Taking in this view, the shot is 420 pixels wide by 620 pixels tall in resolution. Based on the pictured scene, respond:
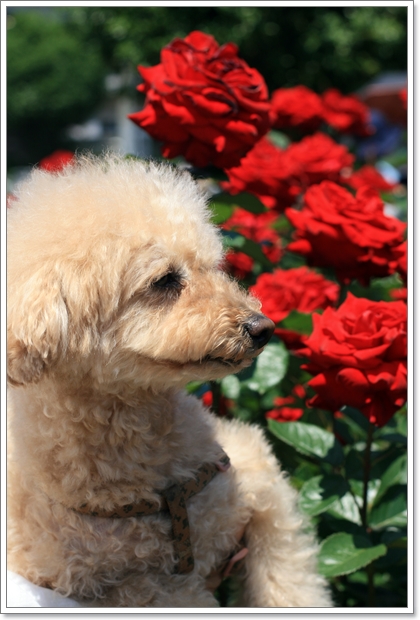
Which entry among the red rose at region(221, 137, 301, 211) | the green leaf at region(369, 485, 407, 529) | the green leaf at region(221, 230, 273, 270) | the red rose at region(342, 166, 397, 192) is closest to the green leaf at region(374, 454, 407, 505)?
the green leaf at region(369, 485, 407, 529)

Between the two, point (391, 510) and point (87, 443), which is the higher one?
point (87, 443)

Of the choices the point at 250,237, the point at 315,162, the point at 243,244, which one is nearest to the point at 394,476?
the point at 243,244

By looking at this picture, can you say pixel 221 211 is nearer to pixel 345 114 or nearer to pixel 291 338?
pixel 291 338

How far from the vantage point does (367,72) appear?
1623 centimetres

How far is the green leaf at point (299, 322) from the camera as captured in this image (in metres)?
2.16

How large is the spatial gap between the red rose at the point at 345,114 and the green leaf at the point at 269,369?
121 inches

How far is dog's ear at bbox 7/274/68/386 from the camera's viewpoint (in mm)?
1340

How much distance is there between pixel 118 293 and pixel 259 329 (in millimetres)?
348

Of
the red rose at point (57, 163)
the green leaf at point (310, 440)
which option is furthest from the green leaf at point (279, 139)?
the green leaf at point (310, 440)

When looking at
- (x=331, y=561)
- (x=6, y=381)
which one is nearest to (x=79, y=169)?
(x=6, y=381)

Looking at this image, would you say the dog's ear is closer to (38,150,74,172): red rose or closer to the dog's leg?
(38,150,74,172): red rose

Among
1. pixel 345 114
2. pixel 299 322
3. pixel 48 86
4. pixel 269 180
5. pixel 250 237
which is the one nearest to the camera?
pixel 299 322

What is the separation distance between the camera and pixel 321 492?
6.20 ft
